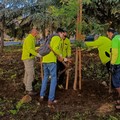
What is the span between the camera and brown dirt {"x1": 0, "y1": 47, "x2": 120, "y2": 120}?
269 inches

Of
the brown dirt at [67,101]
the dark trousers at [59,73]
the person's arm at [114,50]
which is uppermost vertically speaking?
the person's arm at [114,50]

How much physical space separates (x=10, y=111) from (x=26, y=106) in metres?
0.44

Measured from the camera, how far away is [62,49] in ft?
25.9

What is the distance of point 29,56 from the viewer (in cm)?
801

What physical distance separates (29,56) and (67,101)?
1.47 m

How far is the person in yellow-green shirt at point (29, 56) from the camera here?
7867mm

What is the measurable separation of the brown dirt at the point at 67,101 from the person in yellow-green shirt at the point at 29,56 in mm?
261

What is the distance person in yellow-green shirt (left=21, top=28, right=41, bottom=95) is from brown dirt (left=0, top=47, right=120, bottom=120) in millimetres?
261

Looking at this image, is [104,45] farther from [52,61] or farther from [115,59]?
[52,61]

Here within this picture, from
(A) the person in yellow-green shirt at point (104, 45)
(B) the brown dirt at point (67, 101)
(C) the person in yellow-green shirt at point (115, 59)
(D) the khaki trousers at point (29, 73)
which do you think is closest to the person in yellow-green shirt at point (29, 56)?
(D) the khaki trousers at point (29, 73)

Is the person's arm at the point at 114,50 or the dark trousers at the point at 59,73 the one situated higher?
the person's arm at the point at 114,50

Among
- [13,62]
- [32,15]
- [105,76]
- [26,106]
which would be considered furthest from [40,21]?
[26,106]

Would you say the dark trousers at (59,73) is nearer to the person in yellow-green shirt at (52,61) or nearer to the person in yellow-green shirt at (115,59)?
the person in yellow-green shirt at (52,61)

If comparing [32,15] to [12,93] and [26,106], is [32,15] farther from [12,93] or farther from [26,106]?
[26,106]
